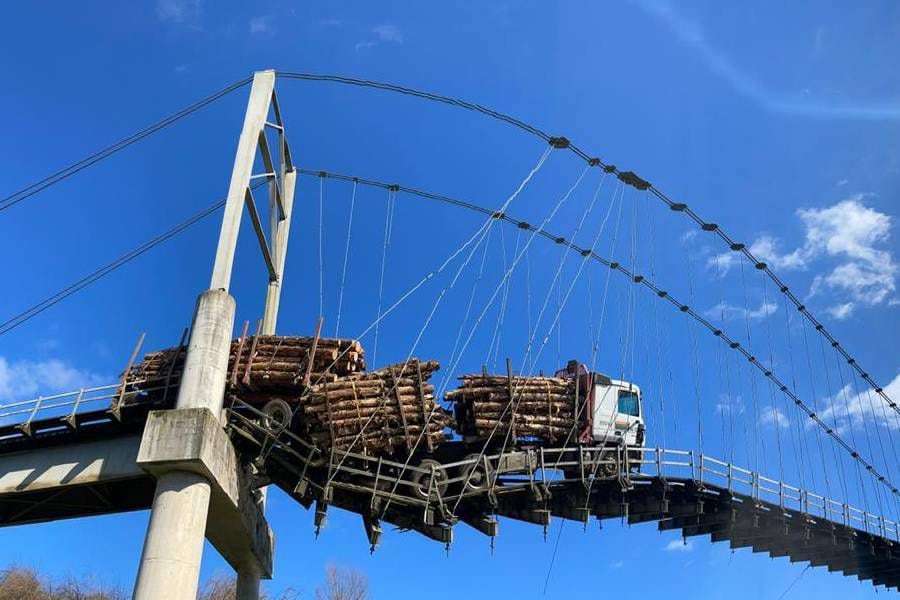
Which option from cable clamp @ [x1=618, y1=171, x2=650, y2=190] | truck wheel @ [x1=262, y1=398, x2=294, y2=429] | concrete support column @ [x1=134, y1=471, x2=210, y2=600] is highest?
cable clamp @ [x1=618, y1=171, x2=650, y2=190]

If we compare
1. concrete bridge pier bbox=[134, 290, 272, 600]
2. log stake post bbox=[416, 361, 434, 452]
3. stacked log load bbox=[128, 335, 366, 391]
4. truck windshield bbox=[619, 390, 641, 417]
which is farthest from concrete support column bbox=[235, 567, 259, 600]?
truck windshield bbox=[619, 390, 641, 417]

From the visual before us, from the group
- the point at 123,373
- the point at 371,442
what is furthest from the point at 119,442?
the point at 371,442

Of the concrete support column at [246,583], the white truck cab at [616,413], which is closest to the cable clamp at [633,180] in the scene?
the white truck cab at [616,413]

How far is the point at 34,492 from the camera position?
22.9 metres

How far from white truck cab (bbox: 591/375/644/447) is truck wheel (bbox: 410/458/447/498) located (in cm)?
470

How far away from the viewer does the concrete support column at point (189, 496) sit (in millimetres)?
17656

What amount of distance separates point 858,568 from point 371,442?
27.6 metres

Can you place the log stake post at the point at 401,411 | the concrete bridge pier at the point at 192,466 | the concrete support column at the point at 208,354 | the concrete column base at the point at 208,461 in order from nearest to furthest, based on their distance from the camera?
1. the concrete bridge pier at the point at 192,466
2. the concrete column base at the point at 208,461
3. the concrete support column at the point at 208,354
4. the log stake post at the point at 401,411

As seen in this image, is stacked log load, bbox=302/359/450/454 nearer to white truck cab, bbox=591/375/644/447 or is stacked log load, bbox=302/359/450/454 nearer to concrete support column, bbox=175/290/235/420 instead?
concrete support column, bbox=175/290/235/420

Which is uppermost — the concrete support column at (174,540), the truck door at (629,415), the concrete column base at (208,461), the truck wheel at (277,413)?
the truck door at (629,415)

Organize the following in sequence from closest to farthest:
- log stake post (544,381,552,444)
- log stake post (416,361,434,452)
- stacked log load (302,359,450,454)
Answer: stacked log load (302,359,450,454) → log stake post (416,361,434,452) → log stake post (544,381,552,444)

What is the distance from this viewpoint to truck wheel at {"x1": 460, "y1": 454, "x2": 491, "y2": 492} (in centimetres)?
2191

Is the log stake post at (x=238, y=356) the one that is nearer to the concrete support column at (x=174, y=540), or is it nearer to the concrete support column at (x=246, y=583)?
the concrete support column at (x=174, y=540)

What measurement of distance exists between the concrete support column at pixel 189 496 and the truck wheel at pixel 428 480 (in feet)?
18.0
